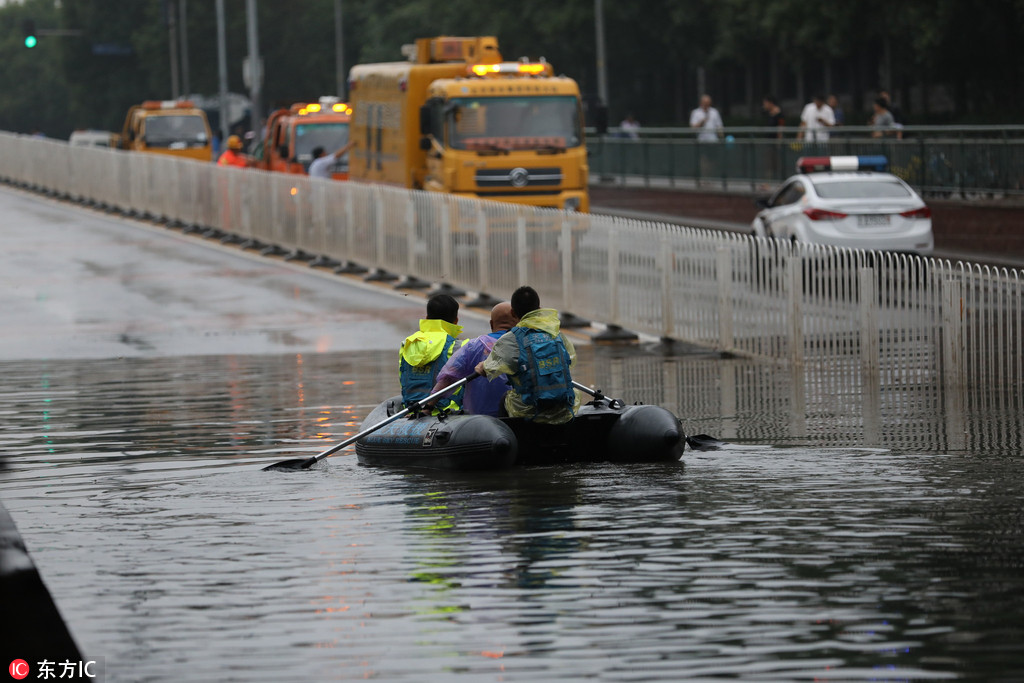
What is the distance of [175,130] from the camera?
51781mm

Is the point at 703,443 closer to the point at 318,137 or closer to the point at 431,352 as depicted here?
the point at 431,352

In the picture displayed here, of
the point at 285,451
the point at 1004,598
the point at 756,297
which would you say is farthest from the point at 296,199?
the point at 1004,598

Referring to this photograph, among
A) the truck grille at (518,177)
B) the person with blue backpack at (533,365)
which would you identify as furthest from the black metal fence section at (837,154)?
the person with blue backpack at (533,365)

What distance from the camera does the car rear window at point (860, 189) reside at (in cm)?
2752

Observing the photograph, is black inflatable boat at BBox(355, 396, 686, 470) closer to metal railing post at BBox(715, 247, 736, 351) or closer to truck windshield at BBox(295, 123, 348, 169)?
metal railing post at BBox(715, 247, 736, 351)

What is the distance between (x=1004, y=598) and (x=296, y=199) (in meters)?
24.5

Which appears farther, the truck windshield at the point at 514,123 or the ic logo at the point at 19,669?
the truck windshield at the point at 514,123

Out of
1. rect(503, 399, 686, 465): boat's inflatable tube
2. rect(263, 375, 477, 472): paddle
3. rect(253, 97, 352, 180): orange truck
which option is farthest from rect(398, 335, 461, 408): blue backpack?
rect(253, 97, 352, 180): orange truck

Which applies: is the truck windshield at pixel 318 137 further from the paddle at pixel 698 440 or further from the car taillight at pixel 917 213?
the paddle at pixel 698 440

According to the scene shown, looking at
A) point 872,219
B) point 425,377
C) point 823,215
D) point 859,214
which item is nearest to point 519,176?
point 823,215

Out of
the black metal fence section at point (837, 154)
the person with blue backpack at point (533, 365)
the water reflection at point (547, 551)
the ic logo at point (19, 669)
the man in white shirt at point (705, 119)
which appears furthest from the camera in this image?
the man in white shirt at point (705, 119)

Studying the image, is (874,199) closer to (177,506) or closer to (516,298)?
(516,298)

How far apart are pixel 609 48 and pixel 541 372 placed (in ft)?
179

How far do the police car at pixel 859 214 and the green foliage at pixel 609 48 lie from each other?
1182 centimetres
